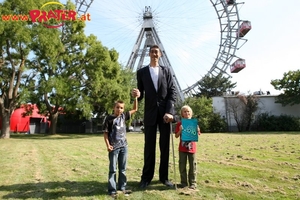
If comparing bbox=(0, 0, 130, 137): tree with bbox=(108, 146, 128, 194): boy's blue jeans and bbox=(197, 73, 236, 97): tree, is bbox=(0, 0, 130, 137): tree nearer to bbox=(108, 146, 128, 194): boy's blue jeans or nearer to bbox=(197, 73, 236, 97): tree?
bbox=(108, 146, 128, 194): boy's blue jeans

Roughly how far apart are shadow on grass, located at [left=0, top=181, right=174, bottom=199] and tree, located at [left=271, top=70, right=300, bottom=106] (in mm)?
30097

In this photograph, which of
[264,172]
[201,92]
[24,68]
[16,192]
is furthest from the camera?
[201,92]

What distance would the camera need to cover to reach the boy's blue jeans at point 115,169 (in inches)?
124

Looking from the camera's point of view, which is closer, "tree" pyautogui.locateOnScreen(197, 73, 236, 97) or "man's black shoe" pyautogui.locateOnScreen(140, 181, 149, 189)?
"man's black shoe" pyautogui.locateOnScreen(140, 181, 149, 189)

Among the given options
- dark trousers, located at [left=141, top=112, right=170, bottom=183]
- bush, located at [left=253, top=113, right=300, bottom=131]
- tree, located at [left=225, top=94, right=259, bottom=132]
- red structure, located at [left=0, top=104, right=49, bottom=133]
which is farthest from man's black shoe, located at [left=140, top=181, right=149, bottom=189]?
tree, located at [left=225, top=94, right=259, bottom=132]

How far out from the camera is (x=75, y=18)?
20.3m

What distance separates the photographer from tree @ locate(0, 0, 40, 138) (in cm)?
1532

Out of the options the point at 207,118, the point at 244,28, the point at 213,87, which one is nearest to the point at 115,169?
→ the point at 207,118

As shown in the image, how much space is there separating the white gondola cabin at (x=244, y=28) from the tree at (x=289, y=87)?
7.74 metres

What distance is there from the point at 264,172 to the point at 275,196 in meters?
1.38

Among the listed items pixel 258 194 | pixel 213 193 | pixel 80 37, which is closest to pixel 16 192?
pixel 213 193

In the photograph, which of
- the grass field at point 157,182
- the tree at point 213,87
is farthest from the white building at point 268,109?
Result: the grass field at point 157,182

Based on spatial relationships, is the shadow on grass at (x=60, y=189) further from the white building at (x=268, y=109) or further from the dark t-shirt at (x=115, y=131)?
the white building at (x=268, y=109)

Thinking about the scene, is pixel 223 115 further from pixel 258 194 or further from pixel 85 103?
pixel 258 194
